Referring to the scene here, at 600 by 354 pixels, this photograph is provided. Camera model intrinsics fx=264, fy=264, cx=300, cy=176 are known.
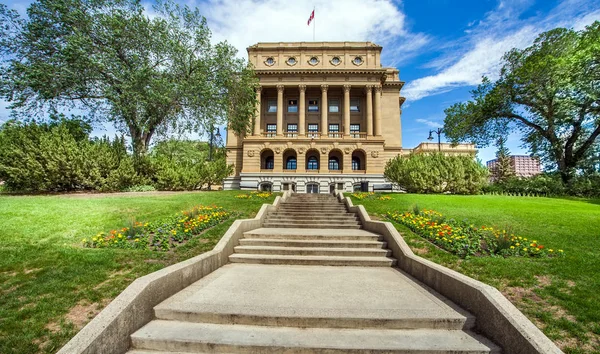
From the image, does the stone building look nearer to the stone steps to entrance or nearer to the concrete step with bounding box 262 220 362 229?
the stone steps to entrance

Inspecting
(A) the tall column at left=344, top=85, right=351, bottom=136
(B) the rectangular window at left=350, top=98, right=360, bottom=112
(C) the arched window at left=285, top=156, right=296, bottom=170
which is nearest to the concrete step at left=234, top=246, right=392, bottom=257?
(A) the tall column at left=344, top=85, right=351, bottom=136

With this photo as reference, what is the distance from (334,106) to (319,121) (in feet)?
10.7

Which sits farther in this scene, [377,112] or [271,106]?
[271,106]

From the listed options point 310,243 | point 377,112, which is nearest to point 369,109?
point 377,112

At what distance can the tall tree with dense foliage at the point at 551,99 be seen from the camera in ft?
73.9

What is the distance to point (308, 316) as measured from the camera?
4.12m

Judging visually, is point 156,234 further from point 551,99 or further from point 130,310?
point 551,99

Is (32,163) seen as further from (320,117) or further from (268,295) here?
(320,117)

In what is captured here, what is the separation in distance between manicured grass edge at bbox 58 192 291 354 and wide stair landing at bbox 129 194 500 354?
0.57 ft

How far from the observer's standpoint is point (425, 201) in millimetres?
16016

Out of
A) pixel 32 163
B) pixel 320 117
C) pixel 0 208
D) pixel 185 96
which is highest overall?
pixel 320 117

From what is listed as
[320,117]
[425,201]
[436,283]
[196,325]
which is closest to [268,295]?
[196,325]

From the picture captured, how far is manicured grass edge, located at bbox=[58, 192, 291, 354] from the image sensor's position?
3212 mm

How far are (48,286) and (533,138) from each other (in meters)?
→ 39.6
